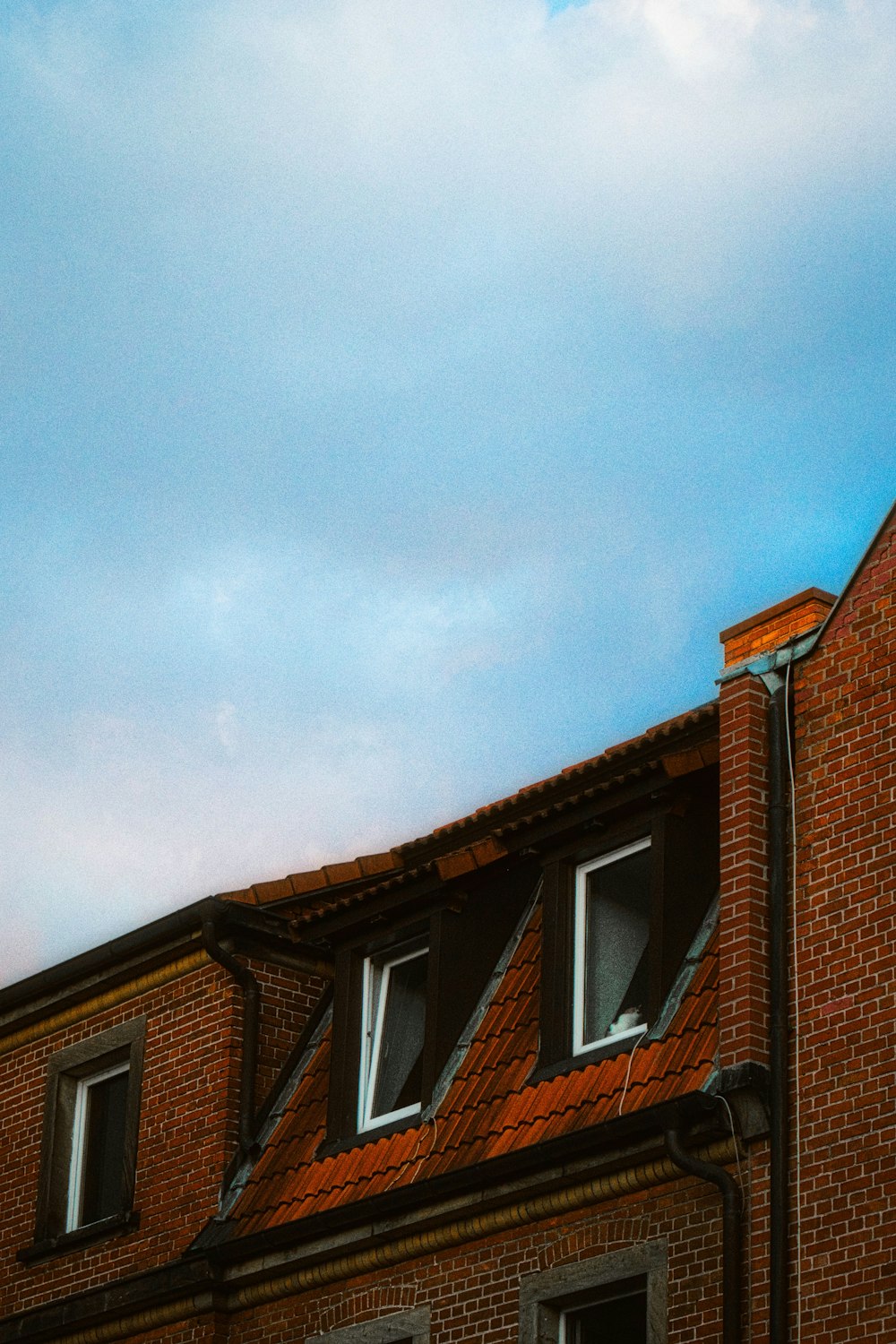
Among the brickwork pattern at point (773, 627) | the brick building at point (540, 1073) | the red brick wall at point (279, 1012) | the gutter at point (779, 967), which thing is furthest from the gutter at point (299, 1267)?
the brickwork pattern at point (773, 627)

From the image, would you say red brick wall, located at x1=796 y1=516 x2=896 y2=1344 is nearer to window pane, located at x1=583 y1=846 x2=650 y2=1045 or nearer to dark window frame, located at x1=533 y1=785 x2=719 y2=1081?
dark window frame, located at x1=533 y1=785 x2=719 y2=1081

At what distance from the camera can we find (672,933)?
589 inches

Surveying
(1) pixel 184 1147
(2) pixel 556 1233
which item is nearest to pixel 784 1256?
(2) pixel 556 1233

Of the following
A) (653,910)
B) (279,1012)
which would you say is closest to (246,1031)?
(279,1012)

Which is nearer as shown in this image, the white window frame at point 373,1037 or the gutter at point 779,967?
the gutter at point 779,967

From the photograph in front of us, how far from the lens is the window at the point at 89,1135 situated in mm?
19406

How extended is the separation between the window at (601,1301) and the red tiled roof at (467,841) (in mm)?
3411

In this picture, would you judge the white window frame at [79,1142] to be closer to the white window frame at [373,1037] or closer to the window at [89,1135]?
the window at [89,1135]

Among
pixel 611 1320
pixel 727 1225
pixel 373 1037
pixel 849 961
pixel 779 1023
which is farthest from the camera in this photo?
pixel 373 1037

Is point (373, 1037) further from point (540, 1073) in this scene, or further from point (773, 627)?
point (773, 627)

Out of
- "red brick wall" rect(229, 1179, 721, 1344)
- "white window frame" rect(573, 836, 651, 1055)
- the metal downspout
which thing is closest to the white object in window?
"red brick wall" rect(229, 1179, 721, 1344)

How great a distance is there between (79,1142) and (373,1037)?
4.11 meters

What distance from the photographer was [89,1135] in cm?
2017

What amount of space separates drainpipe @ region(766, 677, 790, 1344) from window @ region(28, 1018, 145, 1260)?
7620 mm
